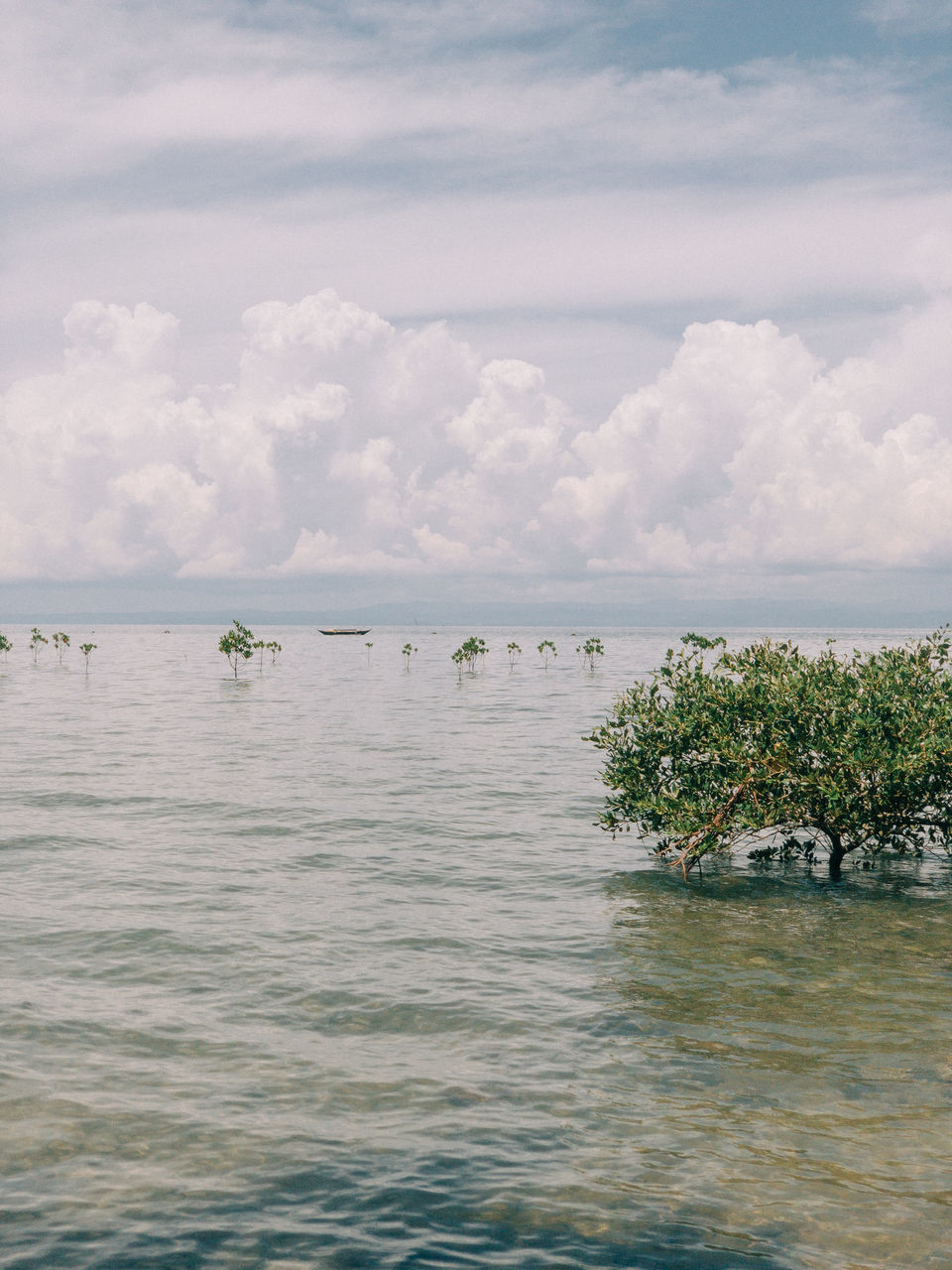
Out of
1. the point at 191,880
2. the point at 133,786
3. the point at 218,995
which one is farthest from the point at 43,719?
the point at 218,995

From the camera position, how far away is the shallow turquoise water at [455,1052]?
1052 cm

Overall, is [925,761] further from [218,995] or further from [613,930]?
[218,995]

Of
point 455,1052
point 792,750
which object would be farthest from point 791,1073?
point 792,750

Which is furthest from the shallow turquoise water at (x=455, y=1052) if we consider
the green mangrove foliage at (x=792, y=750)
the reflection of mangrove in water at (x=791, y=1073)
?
the green mangrove foliage at (x=792, y=750)

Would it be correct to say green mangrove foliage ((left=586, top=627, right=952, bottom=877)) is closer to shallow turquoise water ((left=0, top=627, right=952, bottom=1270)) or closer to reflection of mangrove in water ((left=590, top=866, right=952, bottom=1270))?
shallow turquoise water ((left=0, top=627, right=952, bottom=1270))

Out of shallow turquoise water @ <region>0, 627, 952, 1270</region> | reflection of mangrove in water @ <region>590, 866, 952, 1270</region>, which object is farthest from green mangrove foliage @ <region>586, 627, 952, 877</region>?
reflection of mangrove in water @ <region>590, 866, 952, 1270</region>

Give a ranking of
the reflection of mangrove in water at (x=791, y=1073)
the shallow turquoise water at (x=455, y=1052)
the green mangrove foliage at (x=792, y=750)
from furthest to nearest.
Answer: the green mangrove foliage at (x=792, y=750) → the reflection of mangrove in water at (x=791, y=1073) → the shallow turquoise water at (x=455, y=1052)

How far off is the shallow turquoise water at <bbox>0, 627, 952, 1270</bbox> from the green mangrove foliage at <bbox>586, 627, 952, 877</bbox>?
6.66ft

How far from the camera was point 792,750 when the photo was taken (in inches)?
955

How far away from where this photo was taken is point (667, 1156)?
39.0 feet

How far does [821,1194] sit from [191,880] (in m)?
18.8

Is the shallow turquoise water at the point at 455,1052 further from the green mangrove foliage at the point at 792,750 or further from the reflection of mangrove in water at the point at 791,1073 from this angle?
the green mangrove foliage at the point at 792,750

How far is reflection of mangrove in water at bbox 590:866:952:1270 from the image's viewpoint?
10703 millimetres

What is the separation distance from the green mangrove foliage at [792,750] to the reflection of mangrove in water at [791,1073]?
7.22 feet
